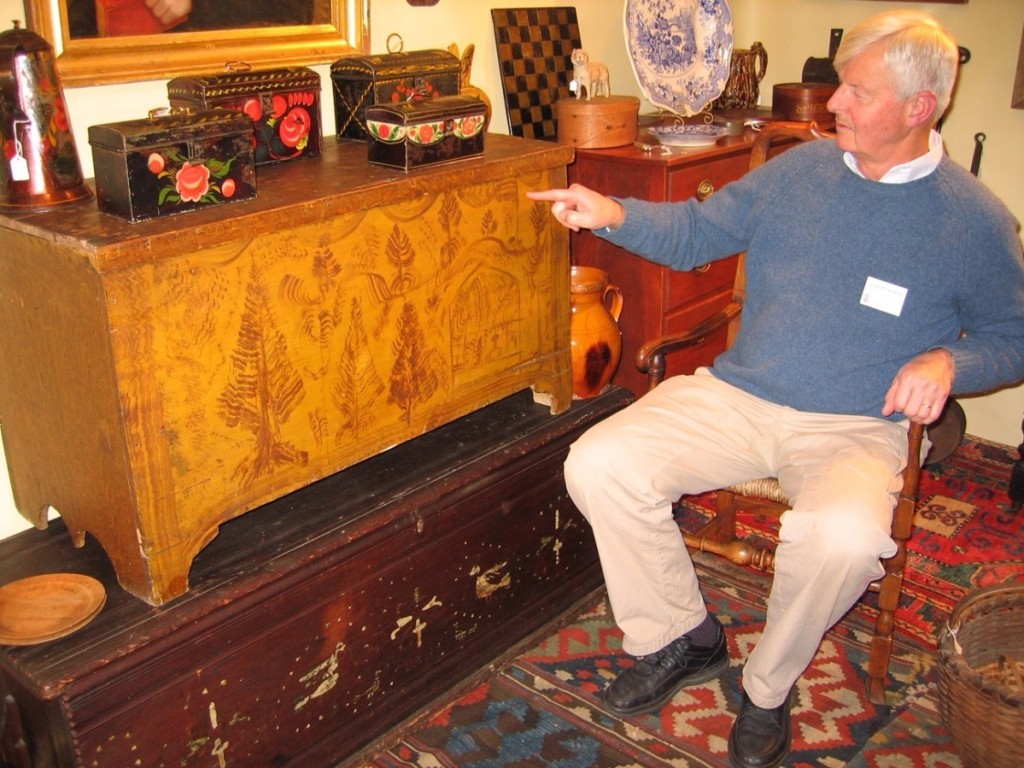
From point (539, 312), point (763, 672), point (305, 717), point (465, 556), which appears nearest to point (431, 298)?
point (539, 312)

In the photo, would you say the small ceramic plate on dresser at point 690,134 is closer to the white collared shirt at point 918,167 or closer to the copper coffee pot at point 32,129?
the white collared shirt at point 918,167

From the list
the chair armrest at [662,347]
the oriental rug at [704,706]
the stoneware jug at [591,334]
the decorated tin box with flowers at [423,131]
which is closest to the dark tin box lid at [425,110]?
the decorated tin box with flowers at [423,131]

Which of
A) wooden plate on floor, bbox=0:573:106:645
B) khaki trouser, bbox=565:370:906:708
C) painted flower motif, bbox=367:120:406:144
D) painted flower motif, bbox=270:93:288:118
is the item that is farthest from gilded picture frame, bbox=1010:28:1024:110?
wooden plate on floor, bbox=0:573:106:645

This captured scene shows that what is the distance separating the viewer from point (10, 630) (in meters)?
1.74

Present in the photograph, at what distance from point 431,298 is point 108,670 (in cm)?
94

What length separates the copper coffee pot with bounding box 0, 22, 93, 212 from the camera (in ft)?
5.62

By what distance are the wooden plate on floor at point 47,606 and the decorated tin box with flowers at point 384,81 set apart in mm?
1120

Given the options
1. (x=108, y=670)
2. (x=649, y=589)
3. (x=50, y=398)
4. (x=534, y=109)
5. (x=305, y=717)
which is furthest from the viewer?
(x=534, y=109)

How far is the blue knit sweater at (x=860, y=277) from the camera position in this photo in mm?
2197

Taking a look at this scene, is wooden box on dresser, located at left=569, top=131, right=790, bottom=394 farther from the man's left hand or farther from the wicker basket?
the wicker basket

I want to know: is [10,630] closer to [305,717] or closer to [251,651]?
[251,651]

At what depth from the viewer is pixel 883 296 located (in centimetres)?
223

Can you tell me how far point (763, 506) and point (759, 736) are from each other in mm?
637

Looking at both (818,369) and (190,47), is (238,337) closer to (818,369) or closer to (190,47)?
(190,47)
